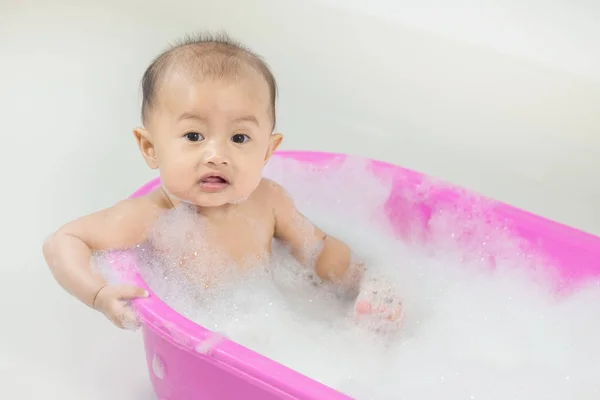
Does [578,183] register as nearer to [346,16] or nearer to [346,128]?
[346,128]

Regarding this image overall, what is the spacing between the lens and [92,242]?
941 millimetres

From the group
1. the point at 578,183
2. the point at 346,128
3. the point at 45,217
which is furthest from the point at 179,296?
the point at 578,183

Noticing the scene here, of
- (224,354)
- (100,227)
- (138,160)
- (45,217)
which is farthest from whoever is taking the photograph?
(138,160)

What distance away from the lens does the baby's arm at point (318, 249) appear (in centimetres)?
111

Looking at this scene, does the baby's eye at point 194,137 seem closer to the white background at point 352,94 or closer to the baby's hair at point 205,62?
the baby's hair at point 205,62

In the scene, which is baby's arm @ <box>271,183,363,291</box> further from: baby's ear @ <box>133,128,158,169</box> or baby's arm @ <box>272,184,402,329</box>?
baby's ear @ <box>133,128,158,169</box>

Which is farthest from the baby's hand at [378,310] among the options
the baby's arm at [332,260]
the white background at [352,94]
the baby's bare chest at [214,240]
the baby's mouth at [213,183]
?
the white background at [352,94]

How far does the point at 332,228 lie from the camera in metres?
1.25

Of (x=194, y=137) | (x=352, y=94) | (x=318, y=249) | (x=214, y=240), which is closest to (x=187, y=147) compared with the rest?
(x=194, y=137)

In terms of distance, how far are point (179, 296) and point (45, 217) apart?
0.49 m

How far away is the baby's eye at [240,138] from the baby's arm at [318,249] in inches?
7.2

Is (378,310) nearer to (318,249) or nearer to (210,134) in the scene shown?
(318,249)

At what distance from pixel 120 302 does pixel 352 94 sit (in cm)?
99

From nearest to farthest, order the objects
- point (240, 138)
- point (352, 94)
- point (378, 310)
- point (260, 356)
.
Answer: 1. point (260, 356)
2. point (240, 138)
3. point (378, 310)
4. point (352, 94)
